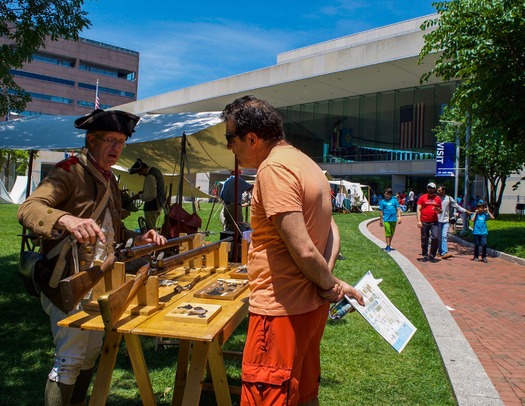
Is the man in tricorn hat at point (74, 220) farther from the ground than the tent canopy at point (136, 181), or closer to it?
closer to it

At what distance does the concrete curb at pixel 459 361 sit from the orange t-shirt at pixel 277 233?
245cm

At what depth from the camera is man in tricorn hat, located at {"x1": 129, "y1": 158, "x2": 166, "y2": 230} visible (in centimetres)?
833

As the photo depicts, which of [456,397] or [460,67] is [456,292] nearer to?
[456,397]

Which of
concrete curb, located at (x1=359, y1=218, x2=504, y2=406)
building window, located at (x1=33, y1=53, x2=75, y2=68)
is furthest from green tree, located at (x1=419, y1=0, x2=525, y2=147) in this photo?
building window, located at (x1=33, y1=53, x2=75, y2=68)

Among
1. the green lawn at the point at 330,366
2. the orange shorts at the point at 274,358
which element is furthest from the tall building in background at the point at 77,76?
the orange shorts at the point at 274,358

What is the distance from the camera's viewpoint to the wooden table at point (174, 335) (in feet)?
7.20

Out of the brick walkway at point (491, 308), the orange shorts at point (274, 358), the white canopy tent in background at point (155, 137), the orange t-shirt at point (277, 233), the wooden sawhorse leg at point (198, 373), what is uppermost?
the white canopy tent in background at point (155, 137)

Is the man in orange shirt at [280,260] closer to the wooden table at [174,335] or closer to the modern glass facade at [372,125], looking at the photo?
the wooden table at [174,335]

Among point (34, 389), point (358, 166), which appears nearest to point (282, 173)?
point (34, 389)

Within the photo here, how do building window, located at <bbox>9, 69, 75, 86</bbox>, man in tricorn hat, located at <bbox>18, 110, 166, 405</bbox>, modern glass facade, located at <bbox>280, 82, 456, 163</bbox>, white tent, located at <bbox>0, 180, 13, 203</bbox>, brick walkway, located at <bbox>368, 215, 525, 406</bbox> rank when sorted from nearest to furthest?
man in tricorn hat, located at <bbox>18, 110, 166, 405</bbox> < brick walkway, located at <bbox>368, 215, 525, 406</bbox> < white tent, located at <bbox>0, 180, 13, 203</bbox> < modern glass facade, located at <bbox>280, 82, 456, 163</bbox> < building window, located at <bbox>9, 69, 75, 86</bbox>

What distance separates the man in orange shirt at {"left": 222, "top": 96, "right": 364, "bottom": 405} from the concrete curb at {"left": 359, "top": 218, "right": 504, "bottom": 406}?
7.63ft

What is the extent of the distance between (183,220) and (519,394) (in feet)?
14.9

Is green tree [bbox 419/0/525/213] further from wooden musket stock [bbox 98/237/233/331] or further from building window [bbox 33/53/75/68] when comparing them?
building window [bbox 33/53/75/68]

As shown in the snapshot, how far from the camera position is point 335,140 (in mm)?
49562
